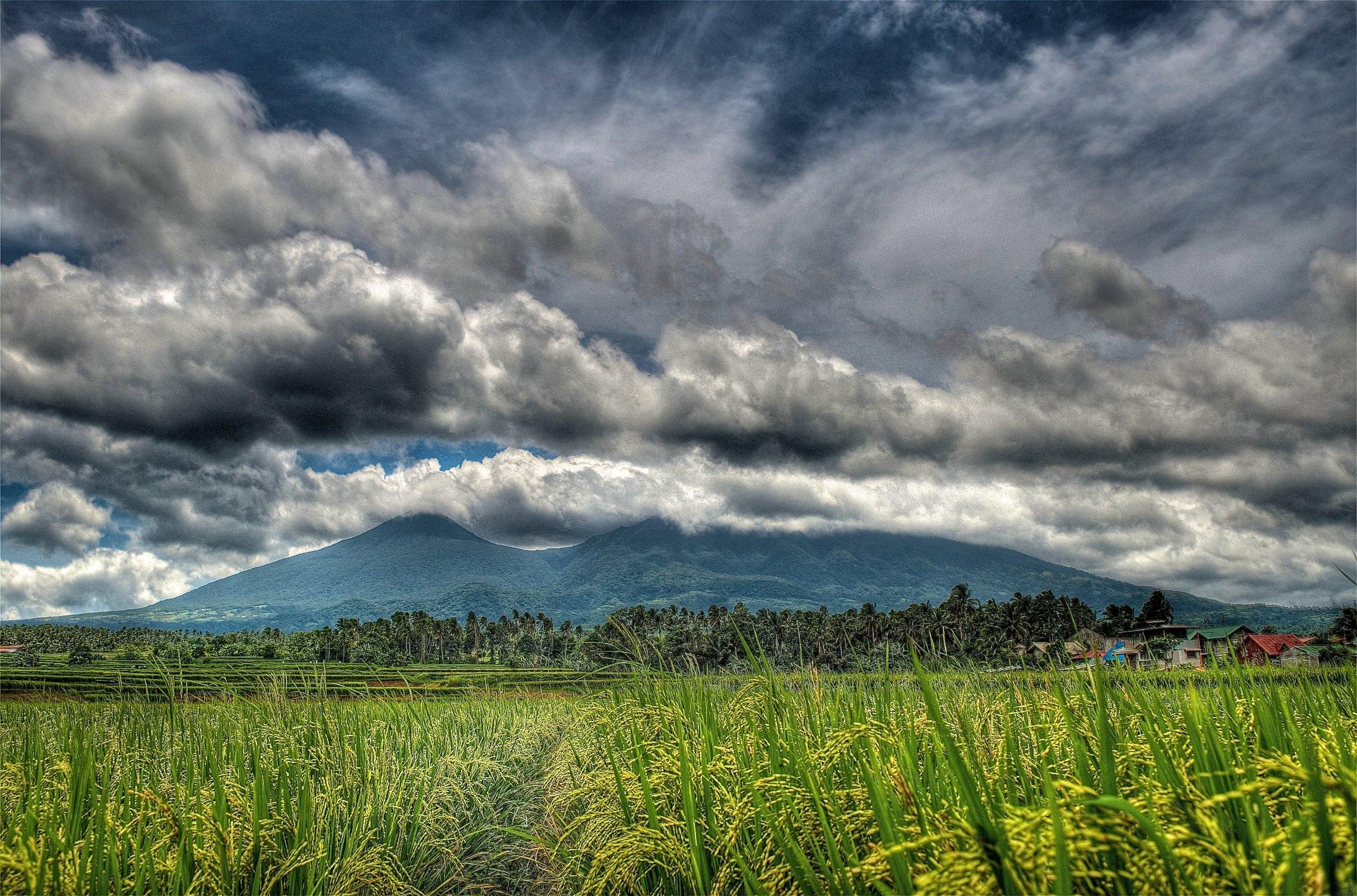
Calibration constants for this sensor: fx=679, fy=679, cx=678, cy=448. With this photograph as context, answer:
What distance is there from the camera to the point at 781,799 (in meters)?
3.12

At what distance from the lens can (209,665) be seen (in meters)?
6.26

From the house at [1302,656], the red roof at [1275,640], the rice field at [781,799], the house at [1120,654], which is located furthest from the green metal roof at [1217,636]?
the red roof at [1275,640]

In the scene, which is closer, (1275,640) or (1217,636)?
(1217,636)

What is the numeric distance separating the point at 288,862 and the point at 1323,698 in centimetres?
804

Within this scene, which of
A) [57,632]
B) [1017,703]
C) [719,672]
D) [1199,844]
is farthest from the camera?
[57,632]

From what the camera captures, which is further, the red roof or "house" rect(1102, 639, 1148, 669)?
the red roof

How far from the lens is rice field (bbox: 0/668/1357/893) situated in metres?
1.78

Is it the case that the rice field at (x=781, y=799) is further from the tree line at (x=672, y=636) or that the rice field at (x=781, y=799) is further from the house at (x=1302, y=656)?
the tree line at (x=672, y=636)

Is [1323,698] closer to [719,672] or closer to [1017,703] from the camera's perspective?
[1017,703]

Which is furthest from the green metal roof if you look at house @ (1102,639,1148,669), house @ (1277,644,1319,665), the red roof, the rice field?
the red roof

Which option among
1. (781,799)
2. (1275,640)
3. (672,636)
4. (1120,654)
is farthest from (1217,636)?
(1275,640)

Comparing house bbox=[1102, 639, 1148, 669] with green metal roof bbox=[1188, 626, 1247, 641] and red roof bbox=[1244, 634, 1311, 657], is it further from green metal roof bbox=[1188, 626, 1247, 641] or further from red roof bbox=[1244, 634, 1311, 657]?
red roof bbox=[1244, 634, 1311, 657]

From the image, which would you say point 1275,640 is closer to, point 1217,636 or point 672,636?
point 672,636

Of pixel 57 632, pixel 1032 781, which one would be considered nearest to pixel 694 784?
pixel 1032 781
